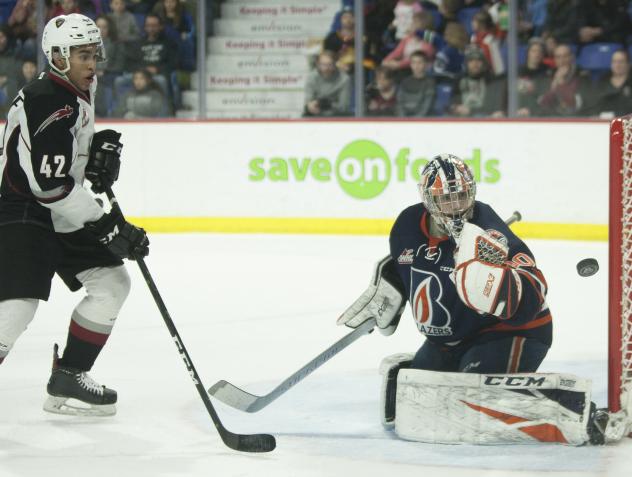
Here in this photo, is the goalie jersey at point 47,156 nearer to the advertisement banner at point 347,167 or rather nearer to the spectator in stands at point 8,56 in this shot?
the advertisement banner at point 347,167

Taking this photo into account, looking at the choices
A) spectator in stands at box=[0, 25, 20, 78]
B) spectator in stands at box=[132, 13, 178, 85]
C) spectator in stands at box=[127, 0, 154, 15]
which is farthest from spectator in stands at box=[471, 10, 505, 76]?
spectator in stands at box=[0, 25, 20, 78]

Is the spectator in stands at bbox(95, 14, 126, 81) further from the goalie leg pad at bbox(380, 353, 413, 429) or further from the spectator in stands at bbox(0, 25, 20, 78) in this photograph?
the goalie leg pad at bbox(380, 353, 413, 429)

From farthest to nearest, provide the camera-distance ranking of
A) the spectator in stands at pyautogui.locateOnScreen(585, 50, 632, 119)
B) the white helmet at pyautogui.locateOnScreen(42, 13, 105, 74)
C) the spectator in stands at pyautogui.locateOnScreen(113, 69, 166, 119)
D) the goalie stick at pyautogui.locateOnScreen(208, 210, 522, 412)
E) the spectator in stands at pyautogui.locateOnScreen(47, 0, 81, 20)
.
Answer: the spectator in stands at pyautogui.locateOnScreen(47, 0, 81, 20), the spectator in stands at pyautogui.locateOnScreen(113, 69, 166, 119), the spectator in stands at pyautogui.locateOnScreen(585, 50, 632, 119), the goalie stick at pyautogui.locateOnScreen(208, 210, 522, 412), the white helmet at pyautogui.locateOnScreen(42, 13, 105, 74)

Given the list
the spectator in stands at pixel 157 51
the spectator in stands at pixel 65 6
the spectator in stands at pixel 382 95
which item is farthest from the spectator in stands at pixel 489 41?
the spectator in stands at pixel 65 6

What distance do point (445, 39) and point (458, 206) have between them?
480 cm

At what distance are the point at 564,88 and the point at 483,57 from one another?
1.71 ft

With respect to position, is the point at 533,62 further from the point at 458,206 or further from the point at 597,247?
the point at 458,206

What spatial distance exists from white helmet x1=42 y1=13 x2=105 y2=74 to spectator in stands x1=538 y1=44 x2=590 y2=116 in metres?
4.45

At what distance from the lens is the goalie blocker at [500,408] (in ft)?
9.20

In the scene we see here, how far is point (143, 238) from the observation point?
3061mm

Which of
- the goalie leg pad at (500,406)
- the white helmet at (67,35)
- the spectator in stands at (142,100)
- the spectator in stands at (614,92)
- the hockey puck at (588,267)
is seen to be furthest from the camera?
the spectator in stands at (142,100)

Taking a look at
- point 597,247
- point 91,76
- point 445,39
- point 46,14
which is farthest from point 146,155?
point 91,76

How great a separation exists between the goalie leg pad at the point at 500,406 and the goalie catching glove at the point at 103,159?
0.93 m

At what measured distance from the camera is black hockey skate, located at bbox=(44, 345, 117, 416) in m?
3.25
